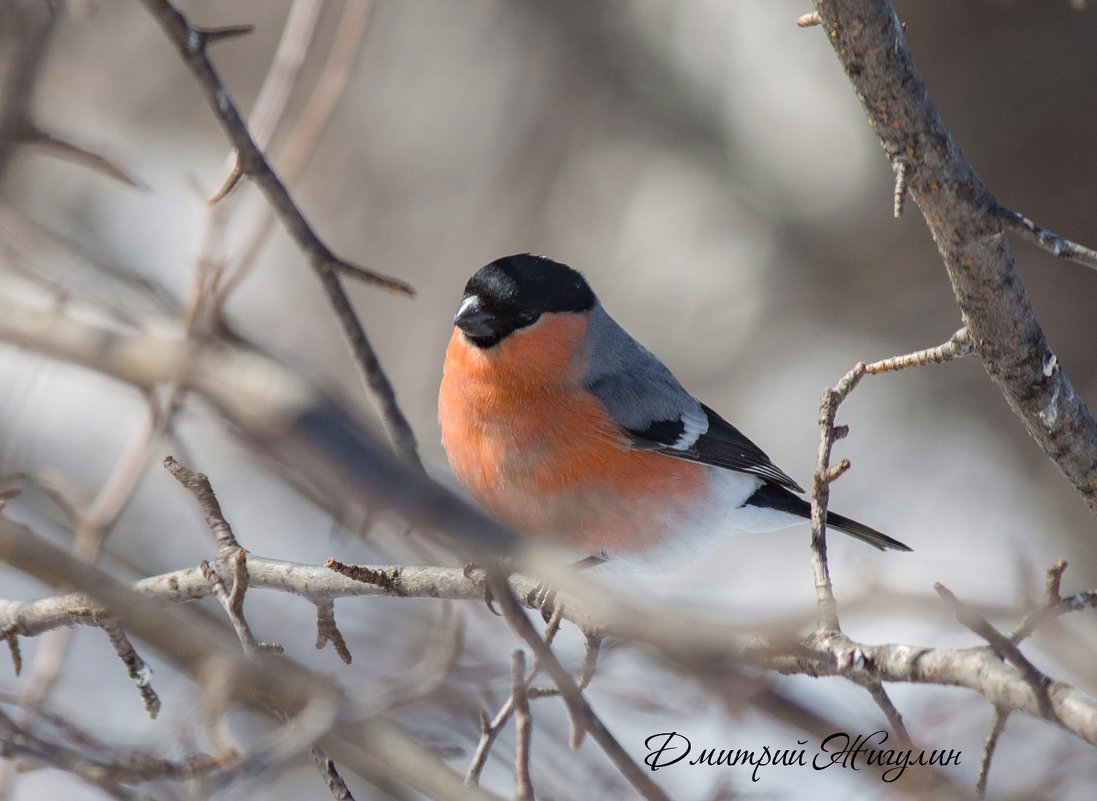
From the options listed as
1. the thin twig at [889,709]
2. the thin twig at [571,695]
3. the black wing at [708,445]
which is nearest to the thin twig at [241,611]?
the thin twig at [571,695]

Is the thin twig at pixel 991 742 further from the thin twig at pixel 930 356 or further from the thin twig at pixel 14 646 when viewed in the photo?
the thin twig at pixel 14 646

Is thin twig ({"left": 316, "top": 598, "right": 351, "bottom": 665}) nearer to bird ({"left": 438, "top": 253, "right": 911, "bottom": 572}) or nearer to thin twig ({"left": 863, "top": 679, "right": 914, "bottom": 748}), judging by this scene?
thin twig ({"left": 863, "top": 679, "right": 914, "bottom": 748})

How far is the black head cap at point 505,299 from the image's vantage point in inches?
122

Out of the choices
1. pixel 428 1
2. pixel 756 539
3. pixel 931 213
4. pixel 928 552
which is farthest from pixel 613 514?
pixel 428 1

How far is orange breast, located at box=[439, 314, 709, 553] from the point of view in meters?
3.07

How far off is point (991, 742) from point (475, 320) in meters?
2.03

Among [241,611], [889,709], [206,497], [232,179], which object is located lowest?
[241,611]

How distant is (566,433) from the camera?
3137 mm

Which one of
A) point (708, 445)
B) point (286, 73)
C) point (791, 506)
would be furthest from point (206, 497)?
point (791, 506)

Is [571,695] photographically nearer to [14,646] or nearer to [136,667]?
[136,667]

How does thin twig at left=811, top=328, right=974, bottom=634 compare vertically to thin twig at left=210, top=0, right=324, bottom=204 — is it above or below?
below

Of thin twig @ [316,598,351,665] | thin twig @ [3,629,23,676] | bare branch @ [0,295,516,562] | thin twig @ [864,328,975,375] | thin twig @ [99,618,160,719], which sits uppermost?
thin twig @ [864,328,975,375]

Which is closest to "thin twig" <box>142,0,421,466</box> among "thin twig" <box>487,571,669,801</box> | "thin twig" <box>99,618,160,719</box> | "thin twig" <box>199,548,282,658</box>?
"thin twig" <box>199,548,282,658</box>

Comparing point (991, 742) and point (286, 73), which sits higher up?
point (286, 73)
